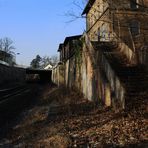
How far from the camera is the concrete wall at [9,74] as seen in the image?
235 feet

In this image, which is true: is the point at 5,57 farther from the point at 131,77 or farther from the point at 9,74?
the point at 131,77

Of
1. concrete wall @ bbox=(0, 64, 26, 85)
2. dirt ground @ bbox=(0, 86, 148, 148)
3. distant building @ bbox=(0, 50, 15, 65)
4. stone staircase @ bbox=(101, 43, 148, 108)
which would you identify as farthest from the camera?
distant building @ bbox=(0, 50, 15, 65)

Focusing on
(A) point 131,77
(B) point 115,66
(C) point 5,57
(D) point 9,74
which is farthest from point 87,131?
(C) point 5,57

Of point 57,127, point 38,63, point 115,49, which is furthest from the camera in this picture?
point 38,63

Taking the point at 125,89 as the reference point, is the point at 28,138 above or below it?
below

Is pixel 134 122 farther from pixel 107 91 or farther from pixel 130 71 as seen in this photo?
pixel 130 71

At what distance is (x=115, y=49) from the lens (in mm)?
25688

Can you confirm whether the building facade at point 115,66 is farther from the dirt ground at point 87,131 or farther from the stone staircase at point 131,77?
the dirt ground at point 87,131

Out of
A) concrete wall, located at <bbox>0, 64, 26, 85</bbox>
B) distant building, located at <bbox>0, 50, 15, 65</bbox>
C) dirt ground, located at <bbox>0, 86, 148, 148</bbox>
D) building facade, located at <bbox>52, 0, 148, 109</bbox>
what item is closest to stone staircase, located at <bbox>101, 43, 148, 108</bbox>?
building facade, located at <bbox>52, 0, 148, 109</bbox>

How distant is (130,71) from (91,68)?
3.61 metres

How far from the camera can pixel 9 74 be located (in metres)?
81.8

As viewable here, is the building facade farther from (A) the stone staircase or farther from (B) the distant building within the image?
(B) the distant building

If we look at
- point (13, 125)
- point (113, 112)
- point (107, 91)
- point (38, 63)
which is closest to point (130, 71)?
point (107, 91)

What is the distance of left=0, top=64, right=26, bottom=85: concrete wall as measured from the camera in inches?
2825
